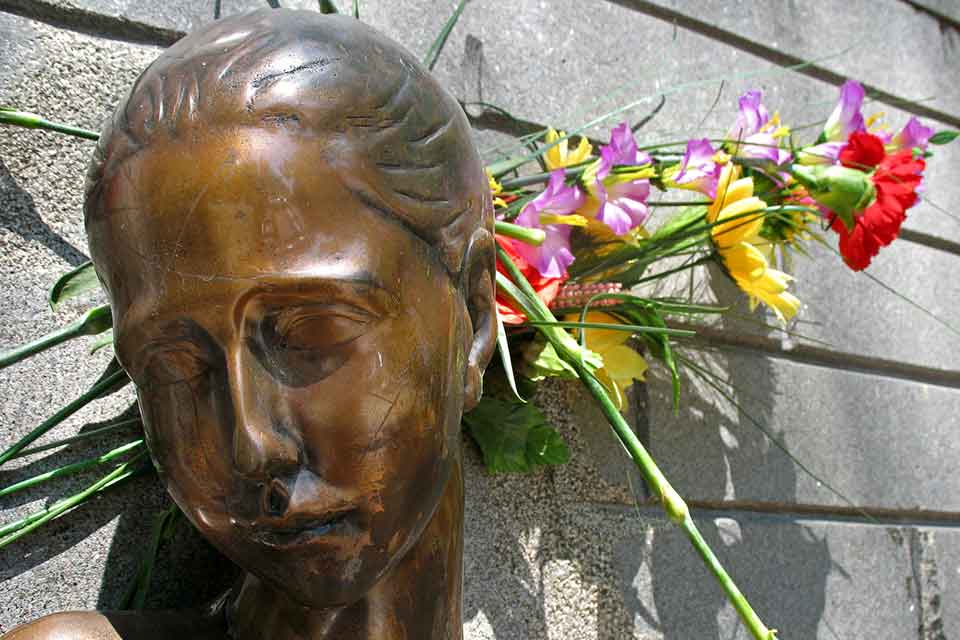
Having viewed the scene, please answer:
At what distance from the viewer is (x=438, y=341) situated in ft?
2.40

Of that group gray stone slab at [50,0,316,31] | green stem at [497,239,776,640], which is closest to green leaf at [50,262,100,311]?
gray stone slab at [50,0,316,31]

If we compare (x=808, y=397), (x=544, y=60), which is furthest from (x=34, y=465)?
(x=808, y=397)

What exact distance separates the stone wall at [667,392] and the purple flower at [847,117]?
15cm

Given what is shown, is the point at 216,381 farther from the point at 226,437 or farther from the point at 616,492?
the point at 616,492

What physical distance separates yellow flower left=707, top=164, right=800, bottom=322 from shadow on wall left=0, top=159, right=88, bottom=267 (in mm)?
722

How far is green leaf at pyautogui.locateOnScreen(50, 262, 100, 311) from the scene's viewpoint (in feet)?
3.00

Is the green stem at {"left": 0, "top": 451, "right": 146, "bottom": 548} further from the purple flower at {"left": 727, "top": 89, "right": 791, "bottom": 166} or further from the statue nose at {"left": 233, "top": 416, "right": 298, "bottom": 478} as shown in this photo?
the purple flower at {"left": 727, "top": 89, "right": 791, "bottom": 166}

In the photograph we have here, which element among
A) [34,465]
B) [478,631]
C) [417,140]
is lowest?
[478,631]

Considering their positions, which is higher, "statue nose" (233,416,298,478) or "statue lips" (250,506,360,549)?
"statue nose" (233,416,298,478)

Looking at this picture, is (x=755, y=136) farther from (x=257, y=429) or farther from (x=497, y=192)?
(x=257, y=429)

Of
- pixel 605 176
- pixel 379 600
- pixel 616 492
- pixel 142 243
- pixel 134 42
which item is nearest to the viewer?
pixel 142 243

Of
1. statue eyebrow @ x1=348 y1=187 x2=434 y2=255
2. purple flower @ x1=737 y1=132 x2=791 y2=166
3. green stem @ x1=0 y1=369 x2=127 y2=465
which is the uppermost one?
statue eyebrow @ x1=348 y1=187 x2=434 y2=255

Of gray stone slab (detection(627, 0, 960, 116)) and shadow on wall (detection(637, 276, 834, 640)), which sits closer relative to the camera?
shadow on wall (detection(637, 276, 834, 640))

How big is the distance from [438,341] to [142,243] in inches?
8.2
